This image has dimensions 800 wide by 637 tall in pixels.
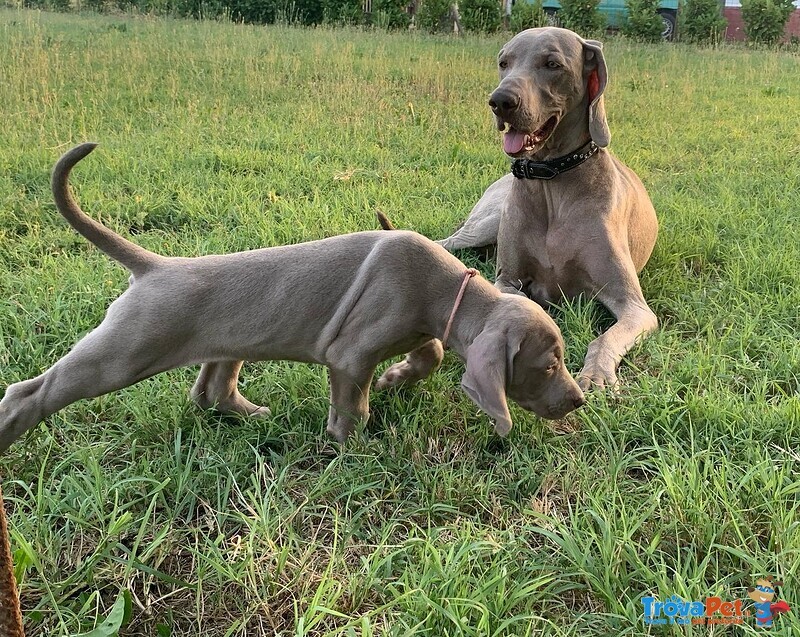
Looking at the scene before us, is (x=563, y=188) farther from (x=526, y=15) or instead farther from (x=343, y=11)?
(x=343, y=11)

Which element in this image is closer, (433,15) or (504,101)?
(504,101)

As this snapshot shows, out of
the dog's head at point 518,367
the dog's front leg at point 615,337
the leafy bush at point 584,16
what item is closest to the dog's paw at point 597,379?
the dog's front leg at point 615,337

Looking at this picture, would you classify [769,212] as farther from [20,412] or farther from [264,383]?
[20,412]

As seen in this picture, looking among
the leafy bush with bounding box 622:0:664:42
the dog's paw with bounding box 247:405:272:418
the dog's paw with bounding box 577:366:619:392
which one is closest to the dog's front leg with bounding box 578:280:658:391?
the dog's paw with bounding box 577:366:619:392

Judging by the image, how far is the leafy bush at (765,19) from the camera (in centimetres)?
1745

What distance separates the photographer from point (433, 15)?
1691cm

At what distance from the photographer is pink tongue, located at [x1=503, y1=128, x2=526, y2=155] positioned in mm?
3215

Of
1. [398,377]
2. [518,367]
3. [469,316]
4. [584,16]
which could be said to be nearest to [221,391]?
[398,377]

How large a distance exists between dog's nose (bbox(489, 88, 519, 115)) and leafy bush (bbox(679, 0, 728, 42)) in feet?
55.1

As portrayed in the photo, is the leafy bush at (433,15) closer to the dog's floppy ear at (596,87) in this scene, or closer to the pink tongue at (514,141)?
the dog's floppy ear at (596,87)

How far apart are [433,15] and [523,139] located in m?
15.2

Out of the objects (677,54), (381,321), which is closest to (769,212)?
(381,321)

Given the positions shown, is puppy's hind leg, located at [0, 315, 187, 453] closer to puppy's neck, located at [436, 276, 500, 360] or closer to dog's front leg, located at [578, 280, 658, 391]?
puppy's neck, located at [436, 276, 500, 360]

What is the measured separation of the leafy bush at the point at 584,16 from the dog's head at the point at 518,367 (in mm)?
16857
